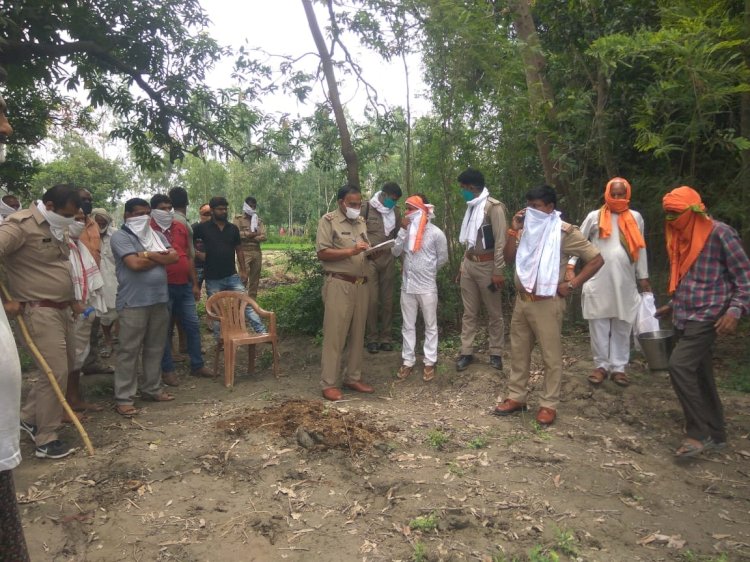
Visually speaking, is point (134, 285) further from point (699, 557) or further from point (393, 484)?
point (699, 557)

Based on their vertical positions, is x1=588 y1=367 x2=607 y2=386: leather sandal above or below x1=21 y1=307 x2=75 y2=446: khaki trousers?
below

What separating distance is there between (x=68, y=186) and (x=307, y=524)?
3111mm

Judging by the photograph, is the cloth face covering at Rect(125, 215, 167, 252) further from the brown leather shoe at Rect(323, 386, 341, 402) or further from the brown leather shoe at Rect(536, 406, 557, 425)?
the brown leather shoe at Rect(536, 406, 557, 425)

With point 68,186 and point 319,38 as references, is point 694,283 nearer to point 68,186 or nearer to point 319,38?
point 68,186

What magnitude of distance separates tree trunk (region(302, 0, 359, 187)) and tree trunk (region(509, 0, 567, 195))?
2.37 metres

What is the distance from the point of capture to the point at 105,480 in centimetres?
382

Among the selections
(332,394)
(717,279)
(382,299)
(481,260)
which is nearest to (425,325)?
(481,260)

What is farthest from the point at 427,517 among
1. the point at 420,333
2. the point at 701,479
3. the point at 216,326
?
the point at 216,326

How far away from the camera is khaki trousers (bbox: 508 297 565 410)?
4.67 m

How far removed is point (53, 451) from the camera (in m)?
4.14

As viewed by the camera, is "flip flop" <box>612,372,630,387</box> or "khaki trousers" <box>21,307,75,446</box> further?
"flip flop" <box>612,372,630,387</box>

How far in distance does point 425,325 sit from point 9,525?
15.1 feet

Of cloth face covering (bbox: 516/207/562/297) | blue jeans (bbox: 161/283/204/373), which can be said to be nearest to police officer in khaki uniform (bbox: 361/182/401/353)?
blue jeans (bbox: 161/283/204/373)

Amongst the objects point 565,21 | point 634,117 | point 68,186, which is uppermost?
point 565,21
